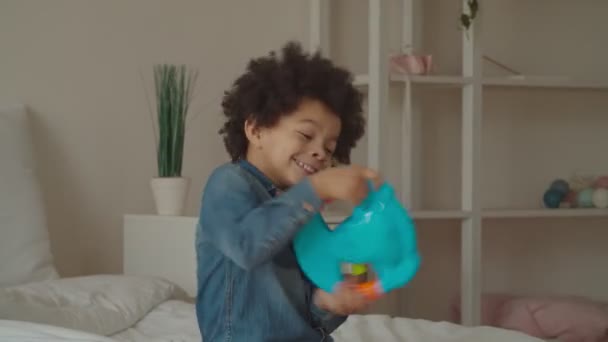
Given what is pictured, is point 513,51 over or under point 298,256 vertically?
over

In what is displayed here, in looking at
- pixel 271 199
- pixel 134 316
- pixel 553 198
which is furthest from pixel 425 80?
pixel 271 199

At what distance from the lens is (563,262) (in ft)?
10.1

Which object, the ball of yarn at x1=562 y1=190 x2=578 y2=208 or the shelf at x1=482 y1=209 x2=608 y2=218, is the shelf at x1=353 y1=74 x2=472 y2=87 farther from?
the ball of yarn at x1=562 y1=190 x2=578 y2=208

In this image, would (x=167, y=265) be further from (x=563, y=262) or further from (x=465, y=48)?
(x=563, y=262)

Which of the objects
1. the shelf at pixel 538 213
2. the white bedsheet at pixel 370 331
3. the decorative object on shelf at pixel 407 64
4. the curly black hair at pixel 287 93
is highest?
the decorative object on shelf at pixel 407 64

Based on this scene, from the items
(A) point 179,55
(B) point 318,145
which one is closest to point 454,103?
(A) point 179,55

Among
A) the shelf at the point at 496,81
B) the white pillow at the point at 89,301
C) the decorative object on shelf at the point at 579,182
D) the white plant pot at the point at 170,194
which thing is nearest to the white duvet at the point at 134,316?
the white pillow at the point at 89,301

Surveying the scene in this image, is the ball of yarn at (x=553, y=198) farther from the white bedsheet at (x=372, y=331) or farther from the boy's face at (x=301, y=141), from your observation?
the boy's face at (x=301, y=141)

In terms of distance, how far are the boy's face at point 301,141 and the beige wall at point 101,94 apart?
1.47 m

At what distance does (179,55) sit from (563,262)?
5.07 ft

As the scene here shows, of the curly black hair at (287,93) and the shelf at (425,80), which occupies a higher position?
the shelf at (425,80)

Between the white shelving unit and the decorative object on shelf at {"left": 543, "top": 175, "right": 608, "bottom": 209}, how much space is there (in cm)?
8

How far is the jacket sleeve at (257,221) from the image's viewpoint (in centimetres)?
94

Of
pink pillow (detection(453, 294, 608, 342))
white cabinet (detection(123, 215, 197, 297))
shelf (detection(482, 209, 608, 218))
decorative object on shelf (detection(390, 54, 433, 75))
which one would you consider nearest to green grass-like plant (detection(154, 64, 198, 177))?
white cabinet (detection(123, 215, 197, 297))
